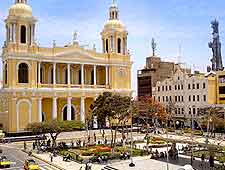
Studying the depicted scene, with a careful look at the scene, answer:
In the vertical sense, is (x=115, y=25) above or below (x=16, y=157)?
above

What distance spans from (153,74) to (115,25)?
1979cm

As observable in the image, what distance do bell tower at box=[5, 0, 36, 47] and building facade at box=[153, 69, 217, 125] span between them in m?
33.7

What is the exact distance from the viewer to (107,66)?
83.9 meters

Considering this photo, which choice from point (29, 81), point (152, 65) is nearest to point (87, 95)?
point (29, 81)

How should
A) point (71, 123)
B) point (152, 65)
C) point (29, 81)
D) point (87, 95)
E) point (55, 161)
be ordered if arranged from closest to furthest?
1. point (55, 161)
2. point (71, 123)
3. point (29, 81)
4. point (87, 95)
5. point (152, 65)

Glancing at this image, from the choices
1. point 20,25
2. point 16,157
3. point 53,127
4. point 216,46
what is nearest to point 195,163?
point 53,127

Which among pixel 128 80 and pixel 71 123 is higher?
pixel 128 80

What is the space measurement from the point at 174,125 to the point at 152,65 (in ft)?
83.7

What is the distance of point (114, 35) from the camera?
8538cm

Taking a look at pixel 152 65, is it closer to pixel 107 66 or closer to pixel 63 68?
pixel 107 66

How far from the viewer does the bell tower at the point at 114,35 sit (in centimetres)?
8544

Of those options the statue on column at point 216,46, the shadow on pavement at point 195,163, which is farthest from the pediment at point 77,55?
the statue on column at point 216,46

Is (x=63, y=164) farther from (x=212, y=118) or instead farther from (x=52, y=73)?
(x=52, y=73)

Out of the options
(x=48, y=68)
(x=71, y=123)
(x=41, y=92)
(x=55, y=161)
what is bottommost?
(x=55, y=161)
